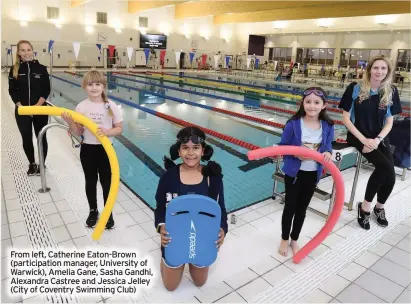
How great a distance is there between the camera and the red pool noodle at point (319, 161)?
6.34 ft

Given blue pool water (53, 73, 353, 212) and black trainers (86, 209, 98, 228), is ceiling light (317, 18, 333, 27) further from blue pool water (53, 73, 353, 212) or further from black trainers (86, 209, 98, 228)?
black trainers (86, 209, 98, 228)

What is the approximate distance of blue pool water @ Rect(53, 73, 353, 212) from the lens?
154 inches

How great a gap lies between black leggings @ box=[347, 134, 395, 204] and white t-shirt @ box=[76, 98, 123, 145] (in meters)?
2.04

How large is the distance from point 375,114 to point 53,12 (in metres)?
21.8

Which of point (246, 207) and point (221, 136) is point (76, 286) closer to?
Answer: point (246, 207)

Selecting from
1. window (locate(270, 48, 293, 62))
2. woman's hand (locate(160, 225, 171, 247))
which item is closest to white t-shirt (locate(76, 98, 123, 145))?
woman's hand (locate(160, 225, 171, 247))

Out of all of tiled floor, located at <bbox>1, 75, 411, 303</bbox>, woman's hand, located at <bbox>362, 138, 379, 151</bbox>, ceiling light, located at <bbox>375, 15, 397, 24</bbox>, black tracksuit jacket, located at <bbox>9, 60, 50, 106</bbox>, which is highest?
ceiling light, located at <bbox>375, 15, 397, 24</bbox>

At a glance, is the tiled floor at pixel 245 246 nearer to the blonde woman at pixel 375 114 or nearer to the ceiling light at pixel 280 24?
the blonde woman at pixel 375 114

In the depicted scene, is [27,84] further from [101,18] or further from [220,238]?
[101,18]

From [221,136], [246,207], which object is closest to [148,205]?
[246,207]

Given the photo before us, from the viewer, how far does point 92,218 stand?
8.77 ft

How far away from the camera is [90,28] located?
70.5ft

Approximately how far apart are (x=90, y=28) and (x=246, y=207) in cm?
2176

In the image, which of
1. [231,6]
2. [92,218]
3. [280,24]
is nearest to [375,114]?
[92,218]
